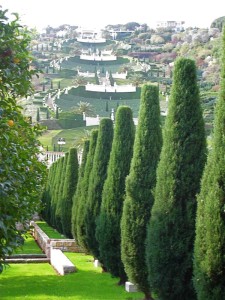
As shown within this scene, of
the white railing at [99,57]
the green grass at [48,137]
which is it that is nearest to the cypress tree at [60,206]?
the green grass at [48,137]

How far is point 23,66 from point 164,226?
355 cm

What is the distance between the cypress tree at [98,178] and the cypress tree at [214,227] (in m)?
8.54

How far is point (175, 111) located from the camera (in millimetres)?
11031

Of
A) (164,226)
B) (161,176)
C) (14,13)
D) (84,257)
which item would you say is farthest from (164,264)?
(84,257)

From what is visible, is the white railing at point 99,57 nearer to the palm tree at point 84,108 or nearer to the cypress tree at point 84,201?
the palm tree at point 84,108

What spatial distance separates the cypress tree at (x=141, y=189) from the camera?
1285cm

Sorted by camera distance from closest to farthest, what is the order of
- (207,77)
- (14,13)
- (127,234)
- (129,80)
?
(14,13) → (127,234) → (207,77) → (129,80)

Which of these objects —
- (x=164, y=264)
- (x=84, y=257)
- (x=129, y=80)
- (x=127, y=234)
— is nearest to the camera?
(x=164, y=264)

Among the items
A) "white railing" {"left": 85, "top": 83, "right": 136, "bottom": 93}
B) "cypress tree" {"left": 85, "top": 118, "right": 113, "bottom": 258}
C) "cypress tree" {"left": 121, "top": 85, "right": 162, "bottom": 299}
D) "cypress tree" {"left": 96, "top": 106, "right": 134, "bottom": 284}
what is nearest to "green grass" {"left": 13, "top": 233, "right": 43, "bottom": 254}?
"cypress tree" {"left": 85, "top": 118, "right": 113, "bottom": 258}

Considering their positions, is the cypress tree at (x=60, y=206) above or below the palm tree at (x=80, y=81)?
below

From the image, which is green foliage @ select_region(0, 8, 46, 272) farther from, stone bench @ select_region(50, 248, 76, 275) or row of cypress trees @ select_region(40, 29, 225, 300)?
stone bench @ select_region(50, 248, 76, 275)

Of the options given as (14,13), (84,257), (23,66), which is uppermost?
(14,13)

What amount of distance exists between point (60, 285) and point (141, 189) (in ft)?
14.4

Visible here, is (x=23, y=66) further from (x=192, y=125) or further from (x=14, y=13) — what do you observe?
(x=192, y=125)
